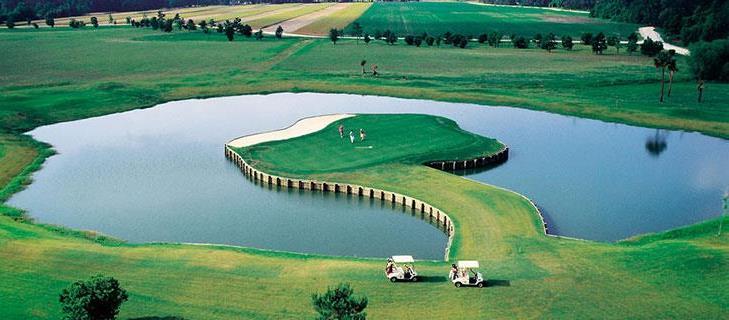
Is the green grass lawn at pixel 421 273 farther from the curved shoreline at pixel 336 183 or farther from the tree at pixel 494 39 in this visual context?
the tree at pixel 494 39

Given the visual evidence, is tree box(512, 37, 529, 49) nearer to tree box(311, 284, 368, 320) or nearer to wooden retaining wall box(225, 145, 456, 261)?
wooden retaining wall box(225, 145, 456, 261)

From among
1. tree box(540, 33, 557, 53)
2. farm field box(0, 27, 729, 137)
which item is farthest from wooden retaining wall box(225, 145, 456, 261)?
tree box(540, 33, 557, 53)

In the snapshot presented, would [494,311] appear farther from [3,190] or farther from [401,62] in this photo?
Answer: [401,62]

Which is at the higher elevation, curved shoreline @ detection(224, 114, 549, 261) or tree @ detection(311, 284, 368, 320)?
tree @ detection(311, 284, 368, 320)

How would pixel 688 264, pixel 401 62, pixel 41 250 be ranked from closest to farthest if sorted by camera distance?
pixel 688 264 < pixel 41 250 < pixel 401 62

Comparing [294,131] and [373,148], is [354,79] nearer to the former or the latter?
[294,131]

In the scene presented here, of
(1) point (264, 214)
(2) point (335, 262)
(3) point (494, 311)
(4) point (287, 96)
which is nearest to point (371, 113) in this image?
(4) point (287, 96)

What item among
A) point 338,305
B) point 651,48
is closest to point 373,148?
point 338,305
